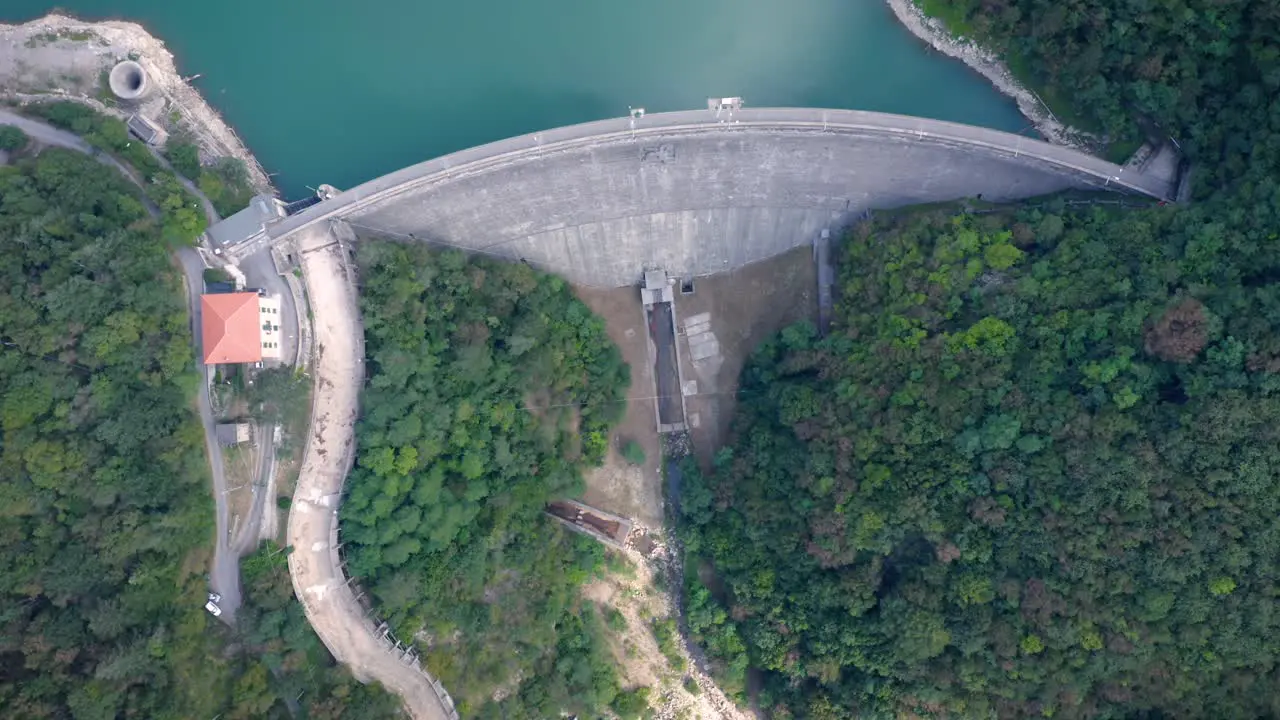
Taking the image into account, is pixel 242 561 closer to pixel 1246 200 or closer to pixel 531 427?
pixel 531 427

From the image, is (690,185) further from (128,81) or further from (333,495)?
(128,81)

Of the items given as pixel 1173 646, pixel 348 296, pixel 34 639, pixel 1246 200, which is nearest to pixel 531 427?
pixel 348 296

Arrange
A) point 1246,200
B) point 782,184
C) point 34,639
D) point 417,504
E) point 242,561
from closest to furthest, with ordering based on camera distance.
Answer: point 34,639 < point 1246,200 < point 242,561 < point 417,504 < point 782,184

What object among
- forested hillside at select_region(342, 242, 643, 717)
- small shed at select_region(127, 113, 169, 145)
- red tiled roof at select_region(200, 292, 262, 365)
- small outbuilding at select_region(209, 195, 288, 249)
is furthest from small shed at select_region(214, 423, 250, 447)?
small shed at select_region(127, 113, 169, 145)

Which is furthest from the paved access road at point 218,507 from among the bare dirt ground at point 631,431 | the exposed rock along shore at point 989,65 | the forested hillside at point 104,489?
the exposed rock along shore at point 989,65

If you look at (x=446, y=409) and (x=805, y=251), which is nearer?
(x=446, y=409)

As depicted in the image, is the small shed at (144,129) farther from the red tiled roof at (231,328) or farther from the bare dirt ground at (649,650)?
the bare dirt ground at (649,650)

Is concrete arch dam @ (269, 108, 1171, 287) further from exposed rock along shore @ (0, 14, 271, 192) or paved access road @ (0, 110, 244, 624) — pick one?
exposed rock along shore @ (0, 14, 271, 192)
